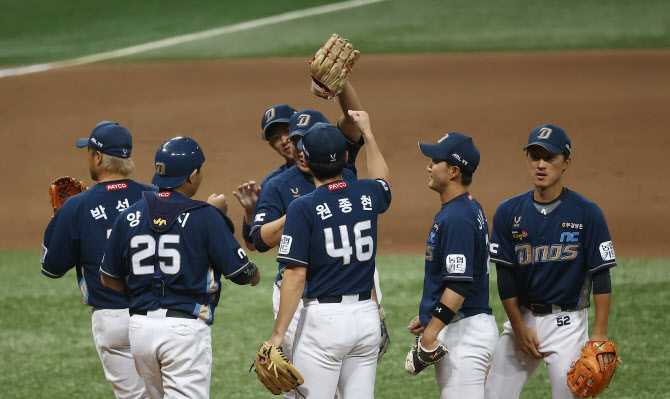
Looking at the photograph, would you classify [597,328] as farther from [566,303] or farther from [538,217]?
[538,217]

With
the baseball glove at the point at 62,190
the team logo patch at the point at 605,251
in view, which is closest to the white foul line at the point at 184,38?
the baseball glove at the point at 62,190

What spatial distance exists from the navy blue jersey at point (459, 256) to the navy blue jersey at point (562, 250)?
1.15 feet

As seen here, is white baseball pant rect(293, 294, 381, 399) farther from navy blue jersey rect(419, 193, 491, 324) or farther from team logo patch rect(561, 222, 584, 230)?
team logo patch rect(561, 222, 584, 230)

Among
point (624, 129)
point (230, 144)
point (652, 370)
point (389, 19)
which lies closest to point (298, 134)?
point (652, 370)

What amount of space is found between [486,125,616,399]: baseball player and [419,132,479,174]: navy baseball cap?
0.43m

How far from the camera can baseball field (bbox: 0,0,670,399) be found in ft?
23.3

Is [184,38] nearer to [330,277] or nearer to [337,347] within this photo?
[330,277]

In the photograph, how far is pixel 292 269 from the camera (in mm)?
3742

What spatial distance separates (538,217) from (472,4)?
15.9 meters

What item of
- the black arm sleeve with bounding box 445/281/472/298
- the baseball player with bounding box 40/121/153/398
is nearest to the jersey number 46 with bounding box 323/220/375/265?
the black arm sleeve with bounding box 445/281/472/298

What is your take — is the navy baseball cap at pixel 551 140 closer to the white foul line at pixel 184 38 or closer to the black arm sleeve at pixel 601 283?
the black arm sleeve at pixel 601 283

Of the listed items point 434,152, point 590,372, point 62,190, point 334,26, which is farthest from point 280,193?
point 334,26

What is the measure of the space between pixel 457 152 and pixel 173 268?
1547 mm

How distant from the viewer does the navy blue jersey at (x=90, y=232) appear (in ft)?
14.6
